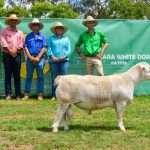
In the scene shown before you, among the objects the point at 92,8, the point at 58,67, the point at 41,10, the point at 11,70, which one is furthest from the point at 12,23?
the point at 92,8

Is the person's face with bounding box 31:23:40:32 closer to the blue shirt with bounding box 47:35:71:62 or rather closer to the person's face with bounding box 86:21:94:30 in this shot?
the blue shirt with bounding box 47:35:71:62

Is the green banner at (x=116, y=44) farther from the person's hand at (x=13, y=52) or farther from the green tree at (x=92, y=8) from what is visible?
the green tree at (x=92, y=8)

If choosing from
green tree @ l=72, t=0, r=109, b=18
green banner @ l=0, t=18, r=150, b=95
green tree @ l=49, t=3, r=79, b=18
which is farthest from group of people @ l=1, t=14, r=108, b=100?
green tree @ l=72, t=0, r=109, b=18

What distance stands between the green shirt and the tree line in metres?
25.9

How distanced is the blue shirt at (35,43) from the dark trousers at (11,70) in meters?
0.40

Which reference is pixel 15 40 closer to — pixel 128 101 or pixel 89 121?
pixel 89 121

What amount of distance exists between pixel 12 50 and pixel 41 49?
2.68ft

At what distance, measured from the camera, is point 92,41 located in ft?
43.9

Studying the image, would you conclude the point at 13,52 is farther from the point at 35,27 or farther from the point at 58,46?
the point at 58,46

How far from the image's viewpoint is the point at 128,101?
30.1ft

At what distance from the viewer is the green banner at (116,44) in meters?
14.4

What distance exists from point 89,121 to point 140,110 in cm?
210

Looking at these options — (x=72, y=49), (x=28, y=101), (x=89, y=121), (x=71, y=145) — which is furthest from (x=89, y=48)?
(x=71, y=145)

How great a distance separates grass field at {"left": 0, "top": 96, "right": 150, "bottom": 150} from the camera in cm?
772
